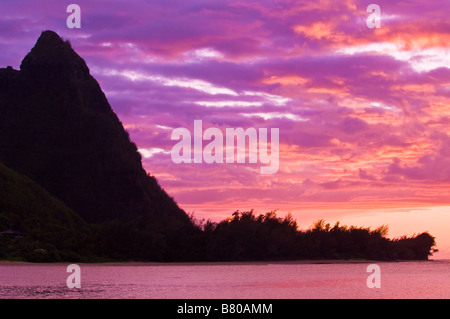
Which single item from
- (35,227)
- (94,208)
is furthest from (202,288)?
(94,208)

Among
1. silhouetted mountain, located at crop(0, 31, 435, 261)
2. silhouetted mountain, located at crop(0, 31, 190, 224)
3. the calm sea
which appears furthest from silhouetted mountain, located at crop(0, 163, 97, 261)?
silhouetted mountain, located at crop(0, 31, 190, 224)

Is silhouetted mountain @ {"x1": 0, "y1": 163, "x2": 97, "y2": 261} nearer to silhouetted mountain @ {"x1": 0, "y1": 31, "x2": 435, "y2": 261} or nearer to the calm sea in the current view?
silhouetted mountain @ {"x1": 0, "y1": 31, "x2": 435, "y2": 261}

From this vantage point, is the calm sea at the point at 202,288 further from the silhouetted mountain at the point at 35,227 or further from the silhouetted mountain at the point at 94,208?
the silhouetted mountain at the point at 94,208

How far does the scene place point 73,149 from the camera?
185250 mm

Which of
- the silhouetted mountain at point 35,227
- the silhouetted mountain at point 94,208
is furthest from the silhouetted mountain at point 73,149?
the silhouetted mountain at point 35,227

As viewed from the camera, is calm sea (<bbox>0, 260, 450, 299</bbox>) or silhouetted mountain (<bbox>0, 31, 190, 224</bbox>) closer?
calm sea (<bbox>0, 260, 450, 299</bbox>)

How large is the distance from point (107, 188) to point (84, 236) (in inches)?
2668

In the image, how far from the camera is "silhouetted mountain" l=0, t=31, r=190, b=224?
563 ft

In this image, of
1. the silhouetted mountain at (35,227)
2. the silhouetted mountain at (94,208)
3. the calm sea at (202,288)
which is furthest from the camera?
the silhouetted mountain at (94,208)

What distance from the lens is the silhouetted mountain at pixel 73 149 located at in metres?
172

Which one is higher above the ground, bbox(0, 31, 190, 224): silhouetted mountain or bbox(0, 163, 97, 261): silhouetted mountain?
bbox(0, 31, 190, 224): silhouetted mountain

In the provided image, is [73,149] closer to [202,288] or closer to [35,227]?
[35,227]

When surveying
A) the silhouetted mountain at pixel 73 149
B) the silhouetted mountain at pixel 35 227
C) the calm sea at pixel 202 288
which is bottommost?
the calm sea at pixel 202 288

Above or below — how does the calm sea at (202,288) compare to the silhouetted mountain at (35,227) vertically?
below
